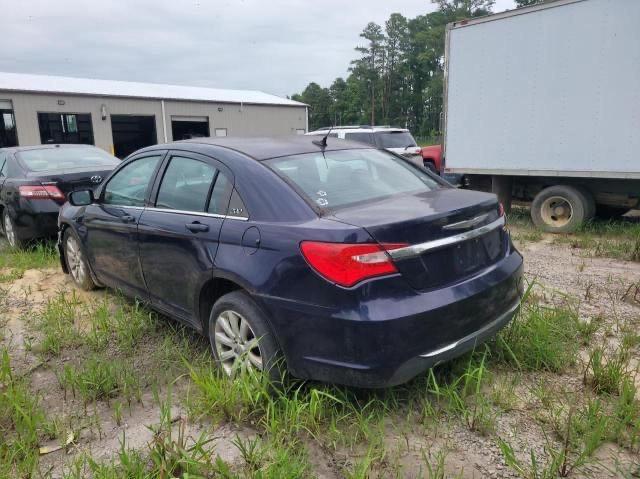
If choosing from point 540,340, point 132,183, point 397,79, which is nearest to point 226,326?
point 132,183

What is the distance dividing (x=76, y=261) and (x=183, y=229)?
248cm

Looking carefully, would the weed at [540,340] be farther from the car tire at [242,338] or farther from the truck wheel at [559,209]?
the truck wheel at [559,209]

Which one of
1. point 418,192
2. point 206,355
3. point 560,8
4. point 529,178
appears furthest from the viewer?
point 529,178

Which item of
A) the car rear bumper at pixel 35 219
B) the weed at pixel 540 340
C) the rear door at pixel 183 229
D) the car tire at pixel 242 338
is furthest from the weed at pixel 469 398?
the car rear bumper at pixel 35 219

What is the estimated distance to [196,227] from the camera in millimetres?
3139

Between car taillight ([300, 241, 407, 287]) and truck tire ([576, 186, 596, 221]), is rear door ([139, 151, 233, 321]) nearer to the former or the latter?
car taillight ([300, 241, 407, 287])

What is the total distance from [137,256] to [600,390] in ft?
10.8

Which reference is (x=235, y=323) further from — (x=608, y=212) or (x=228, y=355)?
(x=608, y=212)

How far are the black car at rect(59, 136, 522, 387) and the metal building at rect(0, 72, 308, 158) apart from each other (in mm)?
14204

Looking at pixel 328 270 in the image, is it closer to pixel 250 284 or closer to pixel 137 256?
pixel 250 284

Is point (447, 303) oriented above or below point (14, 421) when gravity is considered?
above

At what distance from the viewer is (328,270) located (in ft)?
7.93

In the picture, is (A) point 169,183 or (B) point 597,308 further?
(B) point 597,308

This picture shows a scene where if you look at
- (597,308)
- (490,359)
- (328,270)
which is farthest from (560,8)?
(328,270)
